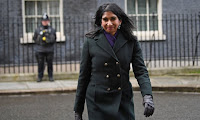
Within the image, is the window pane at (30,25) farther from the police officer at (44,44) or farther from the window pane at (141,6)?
the window pane at (141,6)

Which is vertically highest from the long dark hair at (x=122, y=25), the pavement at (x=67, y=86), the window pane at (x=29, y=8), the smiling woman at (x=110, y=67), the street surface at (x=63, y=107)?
the window pane at (x=29, y=8)

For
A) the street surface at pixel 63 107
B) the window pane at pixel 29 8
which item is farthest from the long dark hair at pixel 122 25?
the window pane at pixel 29 8

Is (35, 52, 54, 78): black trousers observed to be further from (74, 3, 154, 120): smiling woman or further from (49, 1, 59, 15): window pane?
(74, 3, 154, 120): smiling woman

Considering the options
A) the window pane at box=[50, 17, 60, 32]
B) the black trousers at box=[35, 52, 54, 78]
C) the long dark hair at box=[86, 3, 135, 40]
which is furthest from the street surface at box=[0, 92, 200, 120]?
the window pane at box=[50, 17, 60, 32]

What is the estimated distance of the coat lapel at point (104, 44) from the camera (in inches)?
142

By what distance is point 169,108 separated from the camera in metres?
8.05

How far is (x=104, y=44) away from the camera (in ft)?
11.9

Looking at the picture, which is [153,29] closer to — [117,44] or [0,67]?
[0,67]

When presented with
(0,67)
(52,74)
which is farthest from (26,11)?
(52,74)

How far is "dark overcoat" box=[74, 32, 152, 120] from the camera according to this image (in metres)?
3.60

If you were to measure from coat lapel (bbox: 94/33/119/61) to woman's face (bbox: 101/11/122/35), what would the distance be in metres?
0.09

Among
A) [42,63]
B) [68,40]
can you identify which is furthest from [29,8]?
[42,63]

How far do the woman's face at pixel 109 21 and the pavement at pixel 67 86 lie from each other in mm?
6823

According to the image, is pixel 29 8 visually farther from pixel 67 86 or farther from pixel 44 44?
pixel 67 86
